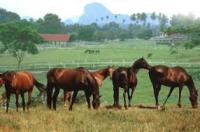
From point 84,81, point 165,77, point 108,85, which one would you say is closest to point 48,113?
point 84,81

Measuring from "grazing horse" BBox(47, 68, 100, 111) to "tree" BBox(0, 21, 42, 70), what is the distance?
219 feet

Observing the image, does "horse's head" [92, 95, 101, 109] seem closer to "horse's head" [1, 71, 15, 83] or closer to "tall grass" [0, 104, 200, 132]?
"tall grass" [0, 104, 200, 132]

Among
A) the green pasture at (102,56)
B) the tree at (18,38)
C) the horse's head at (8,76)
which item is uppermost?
the horse's head at (8,76)

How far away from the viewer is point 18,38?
90.4 m

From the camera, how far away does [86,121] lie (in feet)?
50.3

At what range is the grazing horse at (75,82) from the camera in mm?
18859

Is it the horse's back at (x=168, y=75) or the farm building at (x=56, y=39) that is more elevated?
the horse's back at (x=168, y=75)

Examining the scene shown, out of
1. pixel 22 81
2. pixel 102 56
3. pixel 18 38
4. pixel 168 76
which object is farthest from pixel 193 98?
pixel 102 56

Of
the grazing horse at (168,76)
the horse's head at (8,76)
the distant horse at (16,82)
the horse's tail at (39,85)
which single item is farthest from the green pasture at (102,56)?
the horse's head at (8,76)

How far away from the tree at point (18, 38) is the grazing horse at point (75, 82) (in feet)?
219

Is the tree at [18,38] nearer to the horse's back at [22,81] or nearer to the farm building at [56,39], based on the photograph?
the farm building at [56,39]

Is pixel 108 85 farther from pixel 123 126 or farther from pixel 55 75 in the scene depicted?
pixel 123 126

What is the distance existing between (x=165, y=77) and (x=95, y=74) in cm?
345

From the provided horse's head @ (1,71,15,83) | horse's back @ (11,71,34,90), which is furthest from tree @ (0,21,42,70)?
horse's head @ (1,71,15,83)
